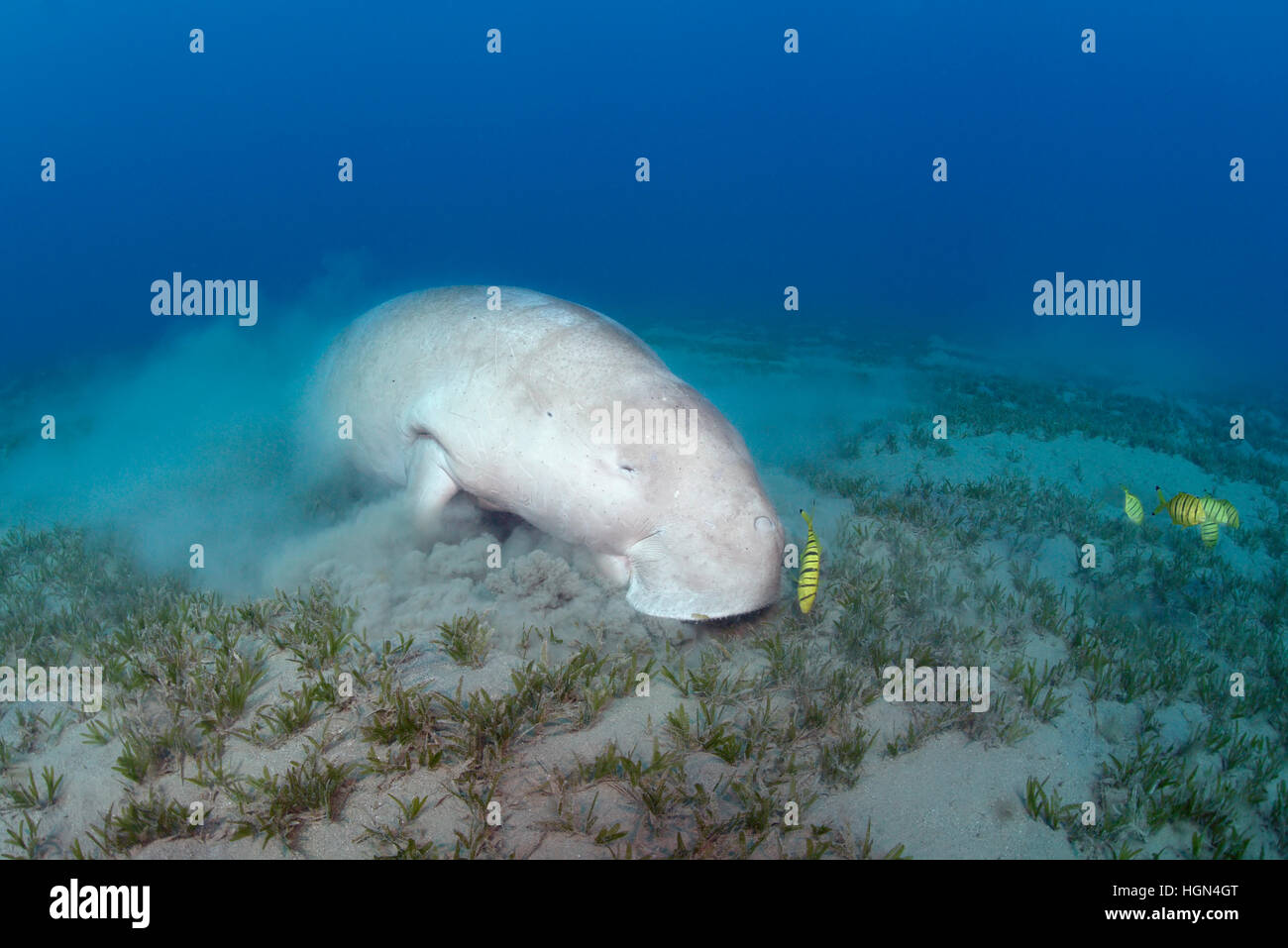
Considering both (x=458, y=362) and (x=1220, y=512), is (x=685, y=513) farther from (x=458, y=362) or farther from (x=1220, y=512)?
(x=1220, y=512)

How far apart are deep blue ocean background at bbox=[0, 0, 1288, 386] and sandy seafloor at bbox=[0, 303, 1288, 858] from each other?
93.7 feet

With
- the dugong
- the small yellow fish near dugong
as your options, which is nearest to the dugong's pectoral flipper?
the dugong

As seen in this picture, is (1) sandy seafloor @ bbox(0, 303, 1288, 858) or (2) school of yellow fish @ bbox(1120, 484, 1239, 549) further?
(2) school of yellow fish @ bbox(1120, 484, 1239, 549)

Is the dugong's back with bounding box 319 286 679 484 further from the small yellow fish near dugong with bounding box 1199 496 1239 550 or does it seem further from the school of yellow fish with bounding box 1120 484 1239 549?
the small yellow fish near dugong with bounding box 1199 496 1239 550

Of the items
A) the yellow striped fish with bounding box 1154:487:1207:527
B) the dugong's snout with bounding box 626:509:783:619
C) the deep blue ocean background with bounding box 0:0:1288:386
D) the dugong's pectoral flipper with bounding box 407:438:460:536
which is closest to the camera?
the dugong's snout with bounding box 626:509:783:619

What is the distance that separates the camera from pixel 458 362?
412 centimetres

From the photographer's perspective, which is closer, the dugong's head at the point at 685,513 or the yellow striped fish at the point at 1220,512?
the dugong's head at the point at 685,513

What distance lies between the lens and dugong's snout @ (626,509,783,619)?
2.97m

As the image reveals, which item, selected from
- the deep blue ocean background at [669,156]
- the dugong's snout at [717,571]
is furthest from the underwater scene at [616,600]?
the deep blue ocean background at [669,156]

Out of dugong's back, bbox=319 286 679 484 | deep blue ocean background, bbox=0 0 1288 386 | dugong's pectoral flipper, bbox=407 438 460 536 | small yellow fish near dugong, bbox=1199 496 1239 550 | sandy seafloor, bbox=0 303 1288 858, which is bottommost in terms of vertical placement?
sandy seafloor, bbox=0 303 1288 858

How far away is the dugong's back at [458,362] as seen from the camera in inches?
146

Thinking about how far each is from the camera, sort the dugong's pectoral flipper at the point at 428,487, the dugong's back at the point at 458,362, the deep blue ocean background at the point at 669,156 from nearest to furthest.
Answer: the dugong's back at the point at 458,362
the dugong's pectoral flipper at the point at 428,487
the deep blue ocean background at the point at 669,156

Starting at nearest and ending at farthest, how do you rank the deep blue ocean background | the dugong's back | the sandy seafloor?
the sandy seafloor → the dugong's back → the deep blue ocean background

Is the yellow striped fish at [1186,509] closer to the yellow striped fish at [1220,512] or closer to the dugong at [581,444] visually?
the yellow striped fish at [1220,512]
